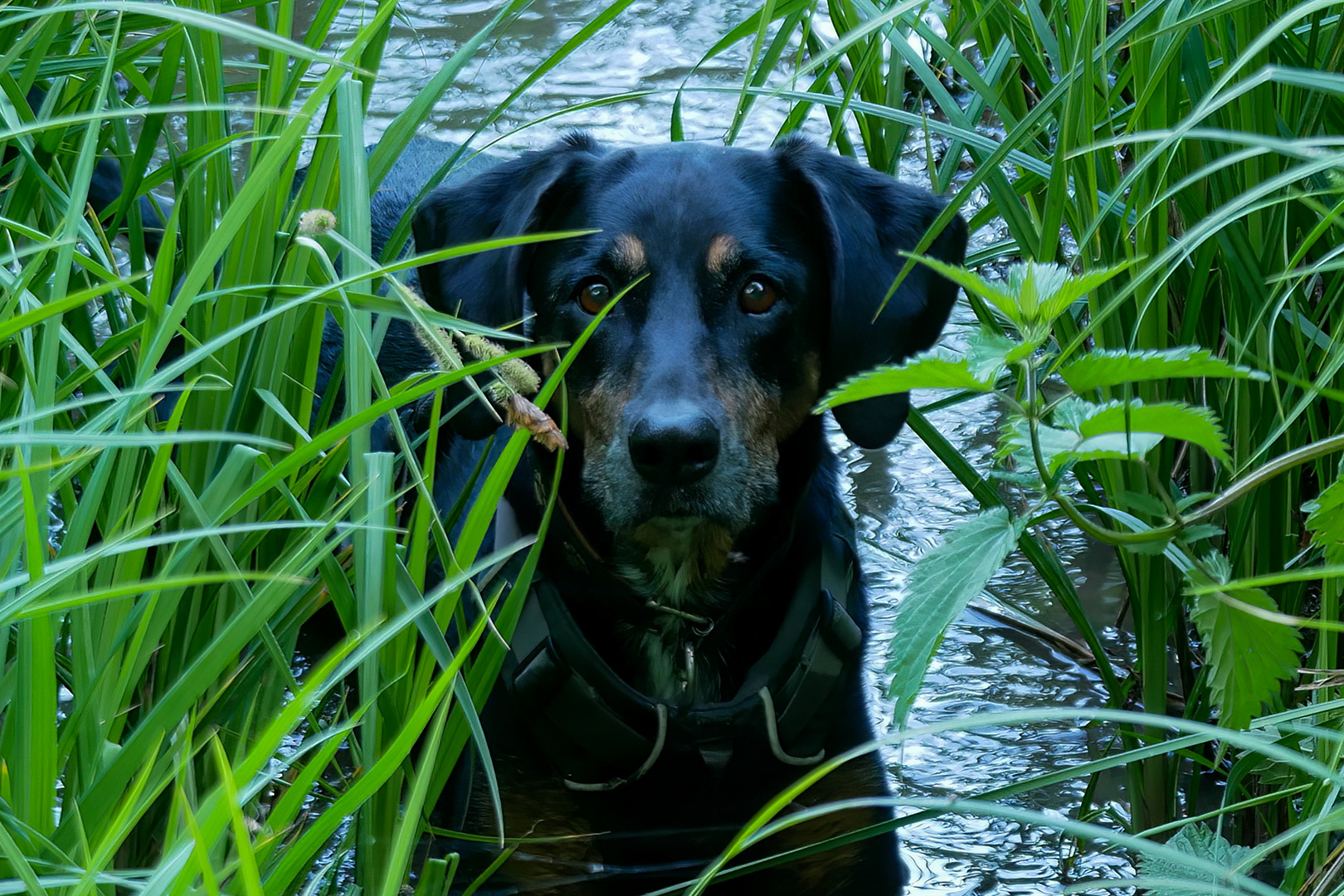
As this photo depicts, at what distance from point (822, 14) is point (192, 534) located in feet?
16.9

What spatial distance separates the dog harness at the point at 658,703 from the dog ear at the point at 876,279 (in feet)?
1.24

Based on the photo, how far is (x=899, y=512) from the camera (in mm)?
3795

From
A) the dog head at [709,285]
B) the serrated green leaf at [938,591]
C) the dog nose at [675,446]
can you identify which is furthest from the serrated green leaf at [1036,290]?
the dog head at [709,285]

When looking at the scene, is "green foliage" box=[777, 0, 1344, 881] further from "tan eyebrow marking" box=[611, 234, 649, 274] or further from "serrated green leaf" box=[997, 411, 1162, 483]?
"tan eyebrow marking" box=[611, 234, 649, 274]

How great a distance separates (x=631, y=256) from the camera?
2449mm

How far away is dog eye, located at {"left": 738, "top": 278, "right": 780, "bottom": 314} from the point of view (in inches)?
97.3

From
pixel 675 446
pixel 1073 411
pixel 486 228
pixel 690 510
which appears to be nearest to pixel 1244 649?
pixel 1073 411

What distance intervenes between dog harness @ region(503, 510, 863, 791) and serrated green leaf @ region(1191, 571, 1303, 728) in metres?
1.08

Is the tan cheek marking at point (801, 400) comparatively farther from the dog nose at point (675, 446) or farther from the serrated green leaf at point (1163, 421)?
the serrated green leaf at point (1163, 421)

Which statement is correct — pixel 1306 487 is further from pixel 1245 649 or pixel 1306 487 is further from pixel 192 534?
pixel 192 534

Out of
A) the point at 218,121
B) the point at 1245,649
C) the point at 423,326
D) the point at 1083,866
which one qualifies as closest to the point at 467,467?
the point at 218,121

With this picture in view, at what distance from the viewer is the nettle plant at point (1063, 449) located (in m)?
1.20

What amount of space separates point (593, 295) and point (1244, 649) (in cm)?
139

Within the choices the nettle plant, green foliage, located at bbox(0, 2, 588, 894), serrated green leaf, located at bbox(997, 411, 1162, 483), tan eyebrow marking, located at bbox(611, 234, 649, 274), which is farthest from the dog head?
serrated green leaf, located at bbox(997, 411, 1162, 483)
